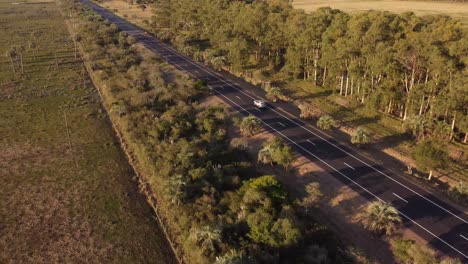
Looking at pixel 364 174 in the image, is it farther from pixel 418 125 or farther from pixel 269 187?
pixel 269 187

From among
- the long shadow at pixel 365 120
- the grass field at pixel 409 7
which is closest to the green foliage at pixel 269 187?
the long shadow at pixel 365 120

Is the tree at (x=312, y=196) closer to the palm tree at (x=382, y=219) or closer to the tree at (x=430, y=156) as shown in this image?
the palm tree at (x=382, y=219)

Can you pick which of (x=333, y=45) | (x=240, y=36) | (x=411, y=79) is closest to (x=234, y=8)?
(x=240, y=36)

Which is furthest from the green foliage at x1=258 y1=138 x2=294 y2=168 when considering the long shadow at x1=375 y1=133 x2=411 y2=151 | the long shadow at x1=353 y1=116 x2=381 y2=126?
the long shadow at x1=353 y1=116 x2=381 y2=126

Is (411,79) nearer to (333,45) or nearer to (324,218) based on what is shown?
(333,45)

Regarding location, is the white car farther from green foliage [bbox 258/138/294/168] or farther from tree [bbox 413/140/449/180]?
tree [bbox 413/140/449/180]
